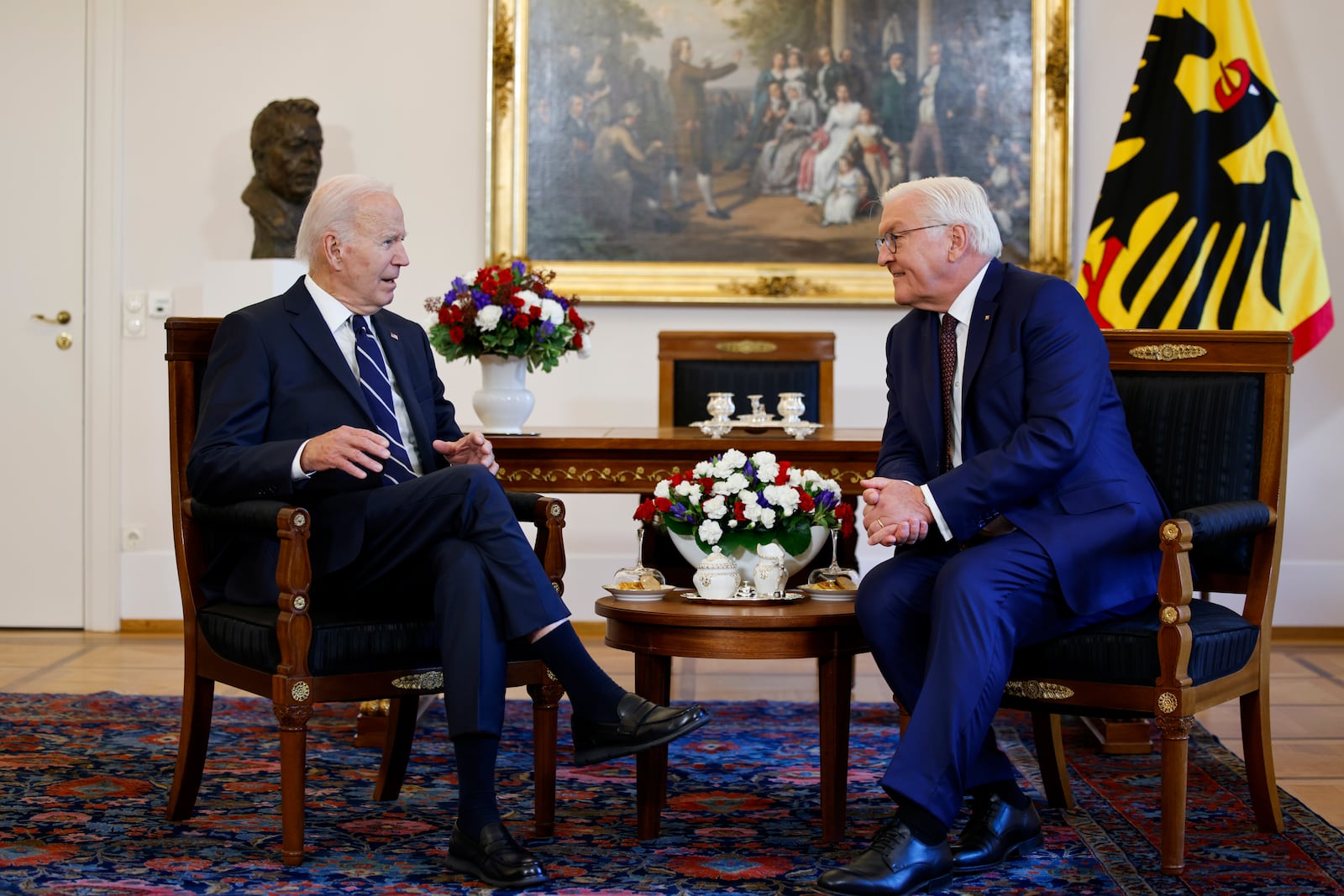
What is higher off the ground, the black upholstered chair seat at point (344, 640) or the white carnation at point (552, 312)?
the white carnation at point (552, 312)

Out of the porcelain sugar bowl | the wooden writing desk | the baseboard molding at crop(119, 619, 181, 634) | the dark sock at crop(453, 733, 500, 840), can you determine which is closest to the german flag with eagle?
the wooden writing desk

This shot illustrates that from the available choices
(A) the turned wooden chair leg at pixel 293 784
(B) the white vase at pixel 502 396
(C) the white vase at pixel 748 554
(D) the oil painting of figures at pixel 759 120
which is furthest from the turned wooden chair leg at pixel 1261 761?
(D) the oil painting of figures at pixel 759 120

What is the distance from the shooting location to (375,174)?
5.69 m

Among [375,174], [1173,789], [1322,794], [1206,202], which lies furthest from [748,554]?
[375,174]

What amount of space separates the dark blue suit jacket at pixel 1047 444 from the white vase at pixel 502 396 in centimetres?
134

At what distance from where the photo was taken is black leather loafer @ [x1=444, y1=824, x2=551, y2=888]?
246 centimetres

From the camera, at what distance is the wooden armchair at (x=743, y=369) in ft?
15.4

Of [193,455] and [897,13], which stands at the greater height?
[897,13]

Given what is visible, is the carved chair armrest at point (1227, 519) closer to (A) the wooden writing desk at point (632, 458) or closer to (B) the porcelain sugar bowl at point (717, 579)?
(B) the porcelain sugar bowl at point (717, 579)

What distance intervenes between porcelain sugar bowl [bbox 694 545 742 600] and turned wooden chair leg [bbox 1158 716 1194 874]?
86 cm

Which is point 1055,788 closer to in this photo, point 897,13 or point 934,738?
point 934,738

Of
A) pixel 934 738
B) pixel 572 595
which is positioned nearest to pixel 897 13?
pixel 572 595

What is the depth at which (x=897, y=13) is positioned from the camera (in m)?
5.59

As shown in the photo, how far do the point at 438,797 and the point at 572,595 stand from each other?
265cm
